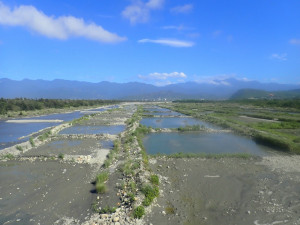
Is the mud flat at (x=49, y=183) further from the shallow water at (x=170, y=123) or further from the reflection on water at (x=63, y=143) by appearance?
the shallow water at (x=170, y=123)

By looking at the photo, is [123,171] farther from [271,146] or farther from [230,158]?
[271,146]

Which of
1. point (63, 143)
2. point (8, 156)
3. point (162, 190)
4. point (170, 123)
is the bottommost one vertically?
point (170, 123)

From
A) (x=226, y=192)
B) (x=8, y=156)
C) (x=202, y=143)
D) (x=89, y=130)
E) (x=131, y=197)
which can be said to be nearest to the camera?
(x=131, y=197)

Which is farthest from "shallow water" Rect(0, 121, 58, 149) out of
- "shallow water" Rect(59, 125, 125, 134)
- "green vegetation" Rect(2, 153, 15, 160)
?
"green vegetation" Rect(2, 153, 15, 160)

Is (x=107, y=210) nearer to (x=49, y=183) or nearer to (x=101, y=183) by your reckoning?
(x=101, y=183)

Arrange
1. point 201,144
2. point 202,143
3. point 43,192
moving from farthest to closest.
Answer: point 202,143 → point 201,144 → point 43,192

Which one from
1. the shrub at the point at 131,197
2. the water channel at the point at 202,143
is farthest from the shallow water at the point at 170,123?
the shrub at the point at 131,197

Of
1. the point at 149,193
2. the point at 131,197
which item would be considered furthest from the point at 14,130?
the point at 149,193
